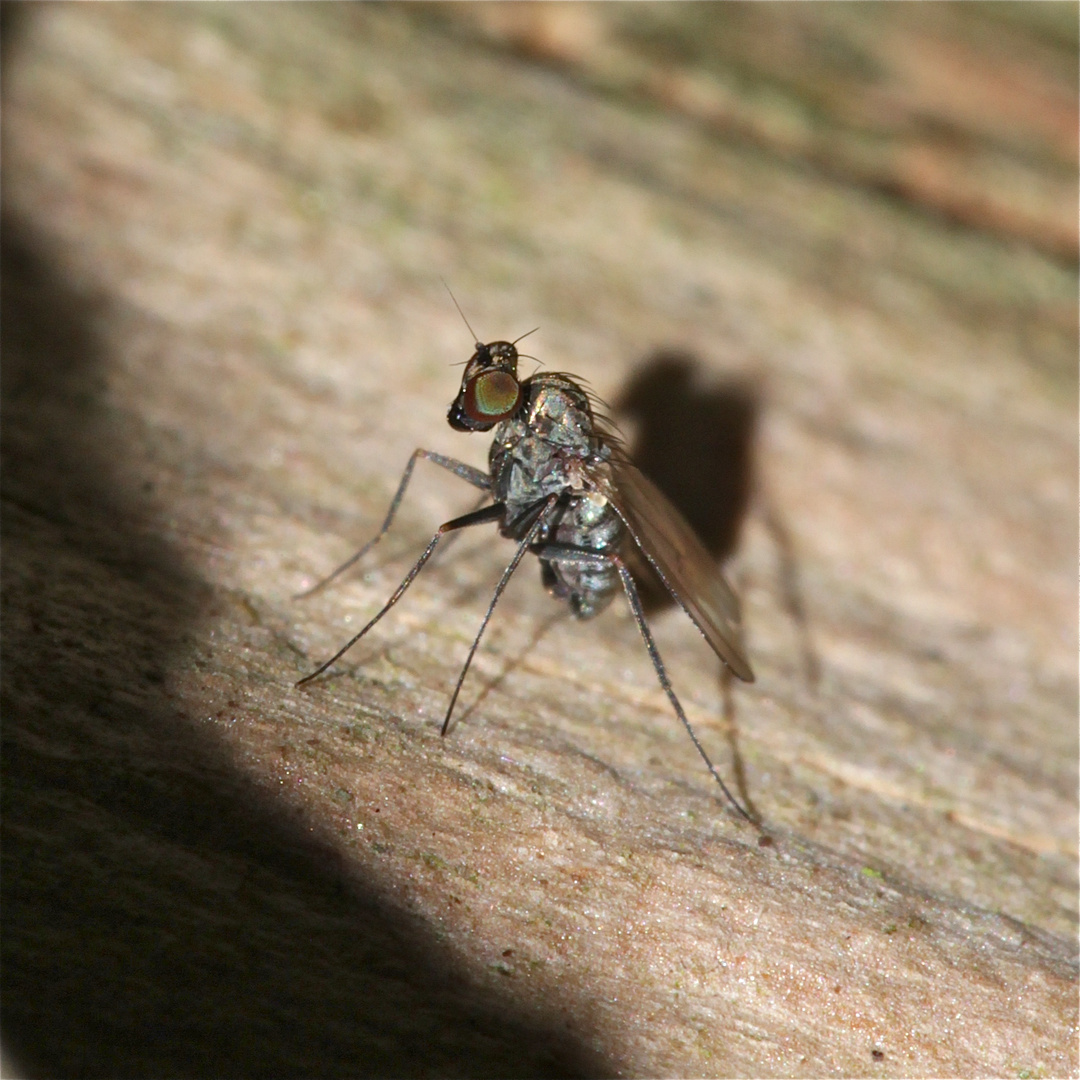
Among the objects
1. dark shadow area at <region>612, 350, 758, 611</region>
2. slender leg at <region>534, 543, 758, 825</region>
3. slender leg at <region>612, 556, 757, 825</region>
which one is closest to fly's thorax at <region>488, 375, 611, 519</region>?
slender leg at <region>534, 543, 758, 825</region>

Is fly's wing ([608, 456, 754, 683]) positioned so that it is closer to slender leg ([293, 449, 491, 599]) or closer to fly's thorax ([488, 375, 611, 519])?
fly's thorax ([488, 375, 611, 519])

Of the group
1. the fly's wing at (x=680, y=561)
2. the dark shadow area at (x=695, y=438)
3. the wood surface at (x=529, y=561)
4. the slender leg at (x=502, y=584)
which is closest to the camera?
the wood surface at (x=529, y=561)

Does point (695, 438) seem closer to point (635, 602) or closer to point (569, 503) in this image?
point (569, 503)

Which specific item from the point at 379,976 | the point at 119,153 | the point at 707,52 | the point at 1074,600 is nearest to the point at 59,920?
the point at 379,976

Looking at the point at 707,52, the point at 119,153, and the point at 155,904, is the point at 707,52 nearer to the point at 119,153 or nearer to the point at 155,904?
the point at 119,153

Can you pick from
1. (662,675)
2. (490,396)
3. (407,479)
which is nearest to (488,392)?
(490,396)

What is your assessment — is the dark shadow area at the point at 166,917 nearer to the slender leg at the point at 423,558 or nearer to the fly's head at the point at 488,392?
the slender leg at the point at 423,558

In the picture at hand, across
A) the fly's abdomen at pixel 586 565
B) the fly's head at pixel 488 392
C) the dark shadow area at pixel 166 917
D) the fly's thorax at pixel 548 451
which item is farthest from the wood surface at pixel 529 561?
the fly's head at pixel 488 392
